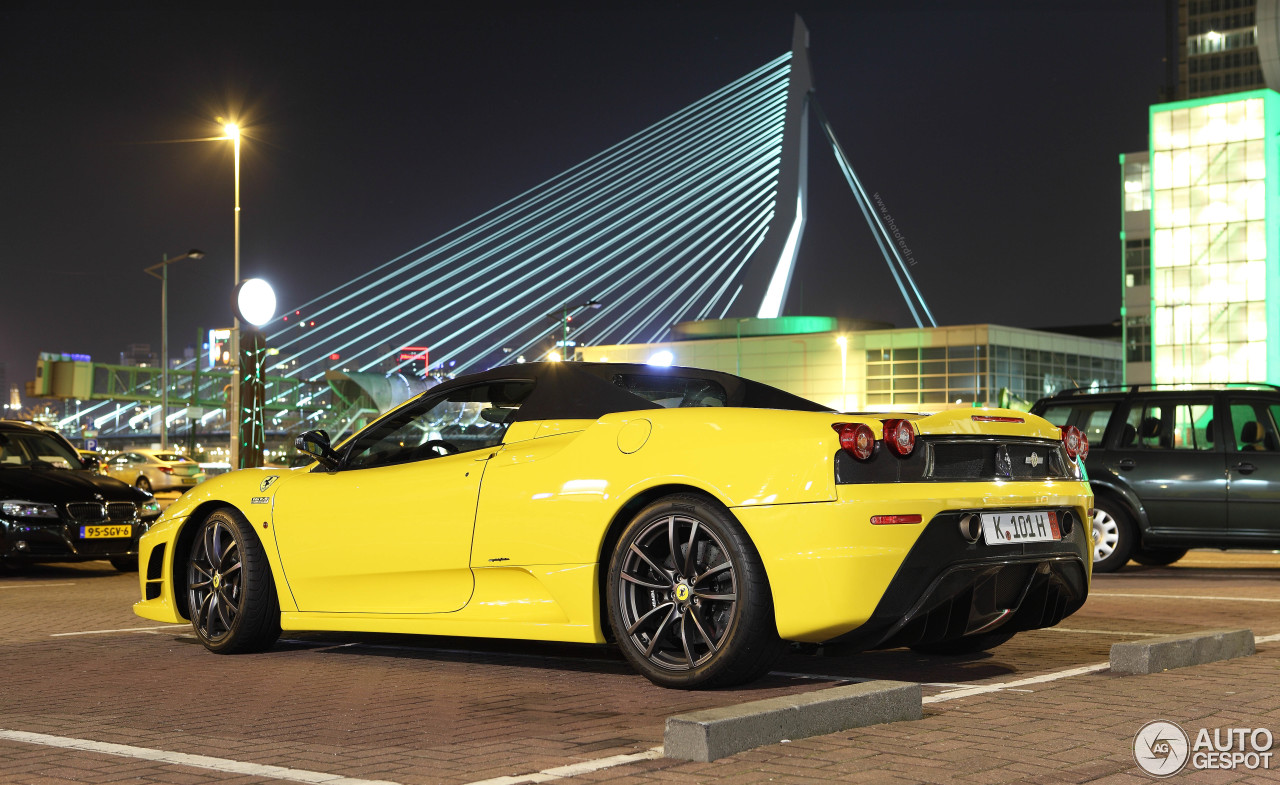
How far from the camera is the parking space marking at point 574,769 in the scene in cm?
400

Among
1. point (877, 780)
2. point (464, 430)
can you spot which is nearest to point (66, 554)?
point (877, 780)

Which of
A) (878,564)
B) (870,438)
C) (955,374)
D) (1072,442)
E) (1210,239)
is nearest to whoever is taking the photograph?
(878,564)

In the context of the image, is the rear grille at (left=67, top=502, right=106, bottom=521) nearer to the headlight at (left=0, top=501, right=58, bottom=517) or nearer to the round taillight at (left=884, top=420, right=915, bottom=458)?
the headlight at (left=0, top=501, right=58, bottom=517)

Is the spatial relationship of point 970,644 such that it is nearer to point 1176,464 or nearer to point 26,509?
point 1176,464

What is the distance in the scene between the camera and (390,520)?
6652 mm

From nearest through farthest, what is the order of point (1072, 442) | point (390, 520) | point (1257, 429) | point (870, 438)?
point (870, 438)
point (1072, 442)
point (390, 520)
point (1257, 429)

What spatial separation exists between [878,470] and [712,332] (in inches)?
3742

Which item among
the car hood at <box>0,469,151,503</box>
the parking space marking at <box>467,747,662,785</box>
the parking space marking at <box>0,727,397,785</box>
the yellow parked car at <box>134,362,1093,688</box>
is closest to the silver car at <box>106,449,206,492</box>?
the car hood at <box>0,469,151,503</box>

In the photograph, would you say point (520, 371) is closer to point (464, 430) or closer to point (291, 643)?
point (291, 643)

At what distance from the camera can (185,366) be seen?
116375 millimetres

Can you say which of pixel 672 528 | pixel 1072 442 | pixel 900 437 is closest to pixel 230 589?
pixel 672 528

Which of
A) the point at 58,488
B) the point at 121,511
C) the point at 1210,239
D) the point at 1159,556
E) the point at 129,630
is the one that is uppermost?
the point at 1210,239

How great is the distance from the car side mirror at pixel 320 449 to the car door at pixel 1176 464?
789cm

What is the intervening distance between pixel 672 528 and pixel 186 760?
2.07 meters
